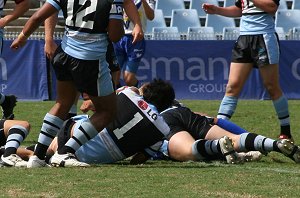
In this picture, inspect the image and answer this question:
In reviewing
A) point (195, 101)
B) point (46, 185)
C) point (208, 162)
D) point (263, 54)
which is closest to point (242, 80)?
point (263, 54)

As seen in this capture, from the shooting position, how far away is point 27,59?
1888 centimetres

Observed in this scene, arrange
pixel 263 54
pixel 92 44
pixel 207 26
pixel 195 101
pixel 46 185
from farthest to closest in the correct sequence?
pixel 207 26 → pixel 195 101 → pixel 263 54 → pixel 92 44 → pixel 46 185

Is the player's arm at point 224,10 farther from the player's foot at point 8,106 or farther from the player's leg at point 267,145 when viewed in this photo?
the player's foot at point 8,106

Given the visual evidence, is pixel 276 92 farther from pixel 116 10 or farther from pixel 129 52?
pixel 129 52

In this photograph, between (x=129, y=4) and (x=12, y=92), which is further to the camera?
(x=12, y=92)

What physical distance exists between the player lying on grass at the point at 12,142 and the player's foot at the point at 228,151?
65.4 inches

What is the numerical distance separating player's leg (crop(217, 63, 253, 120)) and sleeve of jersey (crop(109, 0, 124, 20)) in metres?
2.36

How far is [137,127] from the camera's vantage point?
7.90 m

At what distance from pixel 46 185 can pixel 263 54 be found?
386 centimetres

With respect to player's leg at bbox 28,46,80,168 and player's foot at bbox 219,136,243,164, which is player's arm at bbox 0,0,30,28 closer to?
player's leg at bbox 28,46,80,168

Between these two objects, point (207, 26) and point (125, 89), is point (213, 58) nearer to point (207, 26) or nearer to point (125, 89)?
point (207, 26)

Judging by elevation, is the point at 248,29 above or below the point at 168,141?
above

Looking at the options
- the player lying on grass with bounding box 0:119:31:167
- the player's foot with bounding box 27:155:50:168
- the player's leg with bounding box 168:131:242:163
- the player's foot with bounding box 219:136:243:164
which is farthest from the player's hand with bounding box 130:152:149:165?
the player lying on grass with bounding box 0:119:31:167

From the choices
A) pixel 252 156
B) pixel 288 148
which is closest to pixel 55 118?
pixel 252 156
